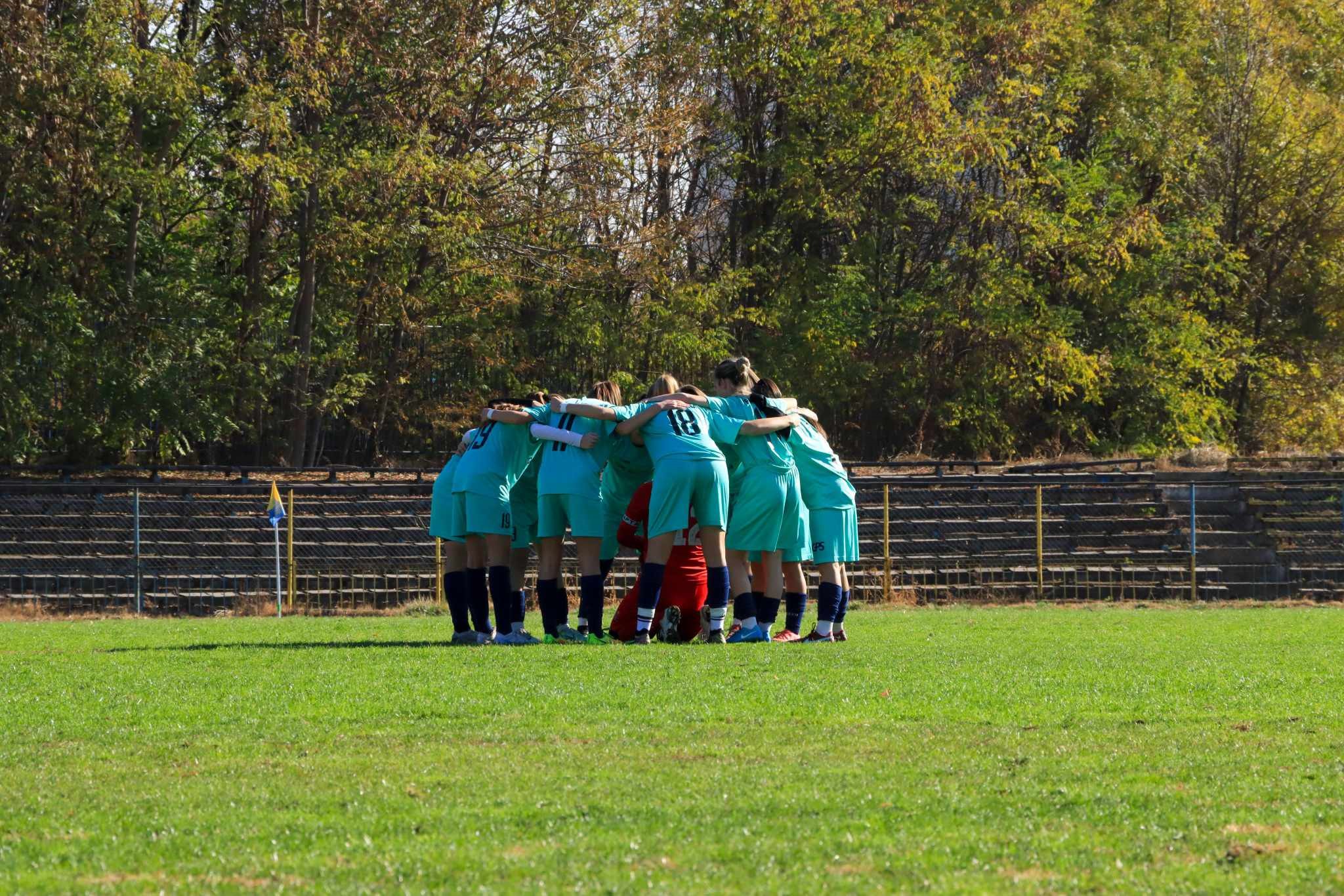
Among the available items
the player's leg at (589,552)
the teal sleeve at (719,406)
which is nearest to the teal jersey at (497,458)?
the player's leg at (589,552)

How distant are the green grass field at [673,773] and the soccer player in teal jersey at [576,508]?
1.24 metres

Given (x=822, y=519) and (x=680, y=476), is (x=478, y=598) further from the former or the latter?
(x=822, y=519)

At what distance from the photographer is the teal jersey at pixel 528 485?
44.3 feet

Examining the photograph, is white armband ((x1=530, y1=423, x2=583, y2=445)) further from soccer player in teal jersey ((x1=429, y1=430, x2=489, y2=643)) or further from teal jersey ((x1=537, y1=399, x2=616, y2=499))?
soccer player in teal jersey ((x1=429, y1=430, x2=489, y2=643))

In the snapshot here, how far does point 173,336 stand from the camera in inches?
1221

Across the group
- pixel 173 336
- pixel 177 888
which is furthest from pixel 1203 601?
pixel 177 888

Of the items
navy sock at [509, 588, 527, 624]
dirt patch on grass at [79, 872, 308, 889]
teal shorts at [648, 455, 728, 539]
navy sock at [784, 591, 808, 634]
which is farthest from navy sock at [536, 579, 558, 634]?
dirt patch on grass at [79, 872, 308, 889]

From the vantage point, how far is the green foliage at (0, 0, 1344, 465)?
30297 millimetres

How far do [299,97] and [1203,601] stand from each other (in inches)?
741

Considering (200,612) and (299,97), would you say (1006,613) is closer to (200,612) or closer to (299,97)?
(200,612)

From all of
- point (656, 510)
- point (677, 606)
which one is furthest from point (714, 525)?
point (677, 606)

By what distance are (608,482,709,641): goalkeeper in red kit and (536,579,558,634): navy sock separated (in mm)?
513

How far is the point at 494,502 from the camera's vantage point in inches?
Result: 504

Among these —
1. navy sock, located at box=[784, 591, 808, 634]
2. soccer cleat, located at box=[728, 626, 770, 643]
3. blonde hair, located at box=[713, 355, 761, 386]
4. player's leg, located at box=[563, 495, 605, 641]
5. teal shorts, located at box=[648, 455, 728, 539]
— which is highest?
blonde hair, located at box=[713, 355, 761, 386]
